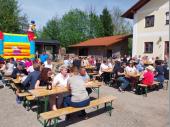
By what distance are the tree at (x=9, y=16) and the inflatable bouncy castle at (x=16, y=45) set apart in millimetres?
12580

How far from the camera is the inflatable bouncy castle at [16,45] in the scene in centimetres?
1593

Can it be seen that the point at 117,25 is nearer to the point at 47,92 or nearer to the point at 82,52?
the point at 82,52

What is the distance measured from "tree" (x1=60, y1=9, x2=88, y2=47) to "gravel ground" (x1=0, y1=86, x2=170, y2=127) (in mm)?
34365

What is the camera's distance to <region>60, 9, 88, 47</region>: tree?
1713 inches

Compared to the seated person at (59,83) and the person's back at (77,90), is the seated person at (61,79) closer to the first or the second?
the seated person at (59,83)

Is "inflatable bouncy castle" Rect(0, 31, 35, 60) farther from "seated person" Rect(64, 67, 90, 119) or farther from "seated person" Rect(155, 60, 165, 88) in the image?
"seated person" Rect(64, 67, 90, 119)

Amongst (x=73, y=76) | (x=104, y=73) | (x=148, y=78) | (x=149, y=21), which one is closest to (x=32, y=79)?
(x=73, y=76)

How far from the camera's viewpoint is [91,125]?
6309 mm

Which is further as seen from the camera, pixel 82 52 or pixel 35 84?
pixel 82 52

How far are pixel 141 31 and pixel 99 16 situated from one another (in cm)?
2314

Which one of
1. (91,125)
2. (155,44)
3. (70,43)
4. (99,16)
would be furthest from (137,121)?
(99,16)

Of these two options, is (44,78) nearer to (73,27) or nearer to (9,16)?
(9,16)

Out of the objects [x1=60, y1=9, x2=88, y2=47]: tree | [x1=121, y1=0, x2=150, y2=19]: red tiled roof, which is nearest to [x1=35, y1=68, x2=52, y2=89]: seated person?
[x1=121, y1=0, x2=150, y2=19]: red tiled roof

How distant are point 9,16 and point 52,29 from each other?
61.4ft
